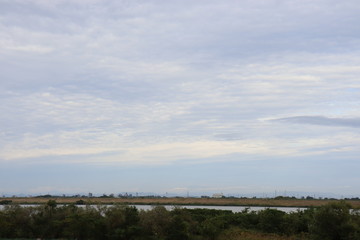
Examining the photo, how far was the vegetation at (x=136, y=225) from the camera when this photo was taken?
22.6 meters

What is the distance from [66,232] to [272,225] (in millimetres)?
12654

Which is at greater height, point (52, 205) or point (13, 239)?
point (52, 205)

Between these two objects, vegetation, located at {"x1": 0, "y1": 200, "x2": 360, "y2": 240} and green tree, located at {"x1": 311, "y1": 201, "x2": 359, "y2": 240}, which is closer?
green tree, located at {"x1": 311, "y1": 201, "x2": 359, "y2": 240}

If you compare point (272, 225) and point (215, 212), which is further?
point (215, 212)

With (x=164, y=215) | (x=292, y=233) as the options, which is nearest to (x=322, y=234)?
(x=292, y=233)

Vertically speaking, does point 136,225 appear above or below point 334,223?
below

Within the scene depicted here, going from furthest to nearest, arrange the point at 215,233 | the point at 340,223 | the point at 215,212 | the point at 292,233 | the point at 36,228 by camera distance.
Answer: the point at 215,212 < the point at 292,233 < the point at 36,228 < the point at 215,233 < the point at 340,223

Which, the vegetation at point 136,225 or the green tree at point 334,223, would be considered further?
the vegetation at point 136,225

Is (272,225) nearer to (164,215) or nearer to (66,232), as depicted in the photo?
(164,215)

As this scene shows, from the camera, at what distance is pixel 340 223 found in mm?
22391

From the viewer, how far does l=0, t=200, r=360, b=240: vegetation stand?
74.1 ft

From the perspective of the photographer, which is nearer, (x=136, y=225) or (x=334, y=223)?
(x=334, y=223)

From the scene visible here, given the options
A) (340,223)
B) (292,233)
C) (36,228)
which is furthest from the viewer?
(292,233)

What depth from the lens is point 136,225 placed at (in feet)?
75.2
